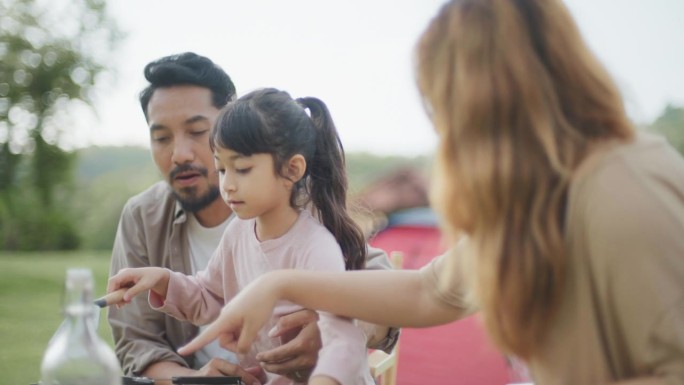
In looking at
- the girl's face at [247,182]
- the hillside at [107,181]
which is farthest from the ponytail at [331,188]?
the hillside at [107,181]

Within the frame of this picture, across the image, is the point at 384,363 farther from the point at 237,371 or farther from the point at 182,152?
the point at 182,152

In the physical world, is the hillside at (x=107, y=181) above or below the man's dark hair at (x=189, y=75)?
below

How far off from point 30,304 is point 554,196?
16.9 ft

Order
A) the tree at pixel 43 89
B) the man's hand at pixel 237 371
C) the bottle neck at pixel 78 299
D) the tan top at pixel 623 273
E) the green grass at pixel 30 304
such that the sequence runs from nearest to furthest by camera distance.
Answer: the tan top at pixel 623 273
the bottle neck at pixel 78 299
the man's hand at pixel 237 371
the green grass at pixel 30 304
the tree at pixel 43 89

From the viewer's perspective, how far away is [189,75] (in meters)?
1.85

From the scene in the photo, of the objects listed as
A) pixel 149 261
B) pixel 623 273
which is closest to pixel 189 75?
pixel 149 261

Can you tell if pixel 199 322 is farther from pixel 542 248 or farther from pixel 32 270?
pixel 32 270

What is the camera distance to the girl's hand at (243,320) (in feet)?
3.34

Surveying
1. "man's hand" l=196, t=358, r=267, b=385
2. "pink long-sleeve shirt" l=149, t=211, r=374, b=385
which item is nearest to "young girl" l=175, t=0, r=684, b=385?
"pink long-sleeve shirt" l=149, t=211, r=374, b=385

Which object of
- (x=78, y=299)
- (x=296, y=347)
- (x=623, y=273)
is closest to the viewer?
(x=623, y=273)

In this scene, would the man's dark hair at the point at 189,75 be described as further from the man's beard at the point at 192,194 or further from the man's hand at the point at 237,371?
the man's hand at the point at 237,371

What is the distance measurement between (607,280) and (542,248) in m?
0.07

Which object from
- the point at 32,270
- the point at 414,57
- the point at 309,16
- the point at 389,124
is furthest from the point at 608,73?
the point at 32,270

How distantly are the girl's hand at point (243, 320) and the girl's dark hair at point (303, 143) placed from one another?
1.08ft
